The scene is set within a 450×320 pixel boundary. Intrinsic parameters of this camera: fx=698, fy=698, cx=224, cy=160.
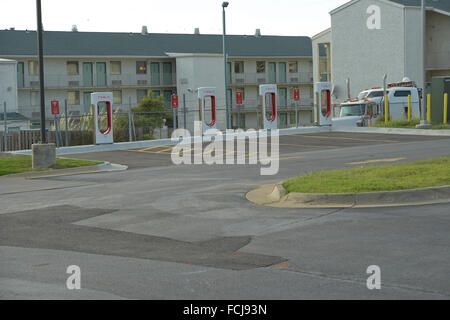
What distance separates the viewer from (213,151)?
88.8 ft

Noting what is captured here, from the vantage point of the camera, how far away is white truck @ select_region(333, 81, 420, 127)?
1513 inches

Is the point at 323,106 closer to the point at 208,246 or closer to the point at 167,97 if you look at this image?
the point at 208,246

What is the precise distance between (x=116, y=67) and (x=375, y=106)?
32407 mm

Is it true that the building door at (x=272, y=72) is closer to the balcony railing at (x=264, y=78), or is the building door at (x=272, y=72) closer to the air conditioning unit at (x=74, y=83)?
the balcony railing at (x=264, y=78)

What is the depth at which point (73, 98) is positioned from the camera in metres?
63.9

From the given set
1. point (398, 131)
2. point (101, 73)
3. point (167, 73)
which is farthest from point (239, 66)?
point (398, 131)

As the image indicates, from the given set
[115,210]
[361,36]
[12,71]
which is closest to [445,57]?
[361,36]

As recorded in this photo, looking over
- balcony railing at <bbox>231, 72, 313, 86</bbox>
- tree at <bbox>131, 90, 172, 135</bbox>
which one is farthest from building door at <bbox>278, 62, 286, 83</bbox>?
tree at <bbox>131, 90, 172, 135</bbox>

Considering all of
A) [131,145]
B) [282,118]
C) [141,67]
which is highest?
[141,67]

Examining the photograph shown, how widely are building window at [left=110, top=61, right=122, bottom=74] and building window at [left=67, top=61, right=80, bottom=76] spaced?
3225 millimetres

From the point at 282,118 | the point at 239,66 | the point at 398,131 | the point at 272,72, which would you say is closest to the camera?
the point at 398,131

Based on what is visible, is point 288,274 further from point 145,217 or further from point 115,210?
point 115,210

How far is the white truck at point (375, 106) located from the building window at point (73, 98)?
99.8 ft

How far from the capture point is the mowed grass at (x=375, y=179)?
12.6 metres
